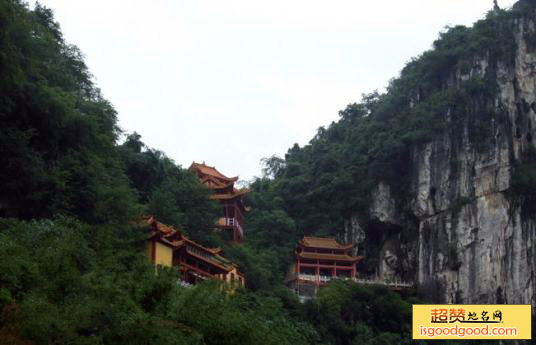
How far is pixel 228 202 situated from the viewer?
120 ft

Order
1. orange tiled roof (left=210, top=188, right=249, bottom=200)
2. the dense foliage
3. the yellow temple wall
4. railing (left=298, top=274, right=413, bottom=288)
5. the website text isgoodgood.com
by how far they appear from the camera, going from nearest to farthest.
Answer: the dense foliage → the yellow temple wall → the website text isgoodgood.com → railing (left=298, top=274, right=413, bottom=288) → orange tiled roof (left=210, top=188, right=249, bottom=200)

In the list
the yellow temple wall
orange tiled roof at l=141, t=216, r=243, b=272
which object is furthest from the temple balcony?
the yellow temple wall

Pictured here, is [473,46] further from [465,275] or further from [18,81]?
[18,81]

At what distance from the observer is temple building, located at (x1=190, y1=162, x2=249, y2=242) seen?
3572 centimetres

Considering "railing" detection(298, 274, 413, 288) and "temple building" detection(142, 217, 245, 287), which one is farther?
"railing" detection(298, 274, 413, 288)

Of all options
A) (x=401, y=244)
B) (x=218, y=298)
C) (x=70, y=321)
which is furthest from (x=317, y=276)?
(x=70, y=321)

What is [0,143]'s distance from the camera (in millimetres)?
19656

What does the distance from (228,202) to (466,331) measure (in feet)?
39.9

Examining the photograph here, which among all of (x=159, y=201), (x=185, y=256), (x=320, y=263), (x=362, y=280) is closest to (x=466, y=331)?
(x=185, y=256)

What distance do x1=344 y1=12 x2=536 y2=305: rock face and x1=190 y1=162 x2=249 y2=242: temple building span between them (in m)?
4.98

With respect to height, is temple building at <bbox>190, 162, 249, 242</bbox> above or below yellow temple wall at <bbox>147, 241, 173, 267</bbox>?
above

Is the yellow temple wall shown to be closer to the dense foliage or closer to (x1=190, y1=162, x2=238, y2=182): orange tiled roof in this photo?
the dense foliage

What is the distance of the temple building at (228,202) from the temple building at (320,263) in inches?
94.0

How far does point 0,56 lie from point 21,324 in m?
8.86
